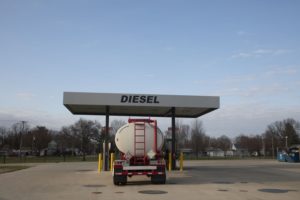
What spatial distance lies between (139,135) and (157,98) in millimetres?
6754

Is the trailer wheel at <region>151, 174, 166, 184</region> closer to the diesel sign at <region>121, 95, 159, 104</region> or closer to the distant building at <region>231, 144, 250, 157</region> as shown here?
the diesel sign at <region>121, 95, 159, 104</region>

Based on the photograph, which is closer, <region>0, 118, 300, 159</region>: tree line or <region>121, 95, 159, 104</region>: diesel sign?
<region>121, 95, 159, 104</region>: diesel sign

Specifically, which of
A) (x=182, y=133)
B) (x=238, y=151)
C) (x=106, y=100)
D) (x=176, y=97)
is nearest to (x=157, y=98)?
(x=176, y=97)

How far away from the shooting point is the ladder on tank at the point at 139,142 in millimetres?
17906

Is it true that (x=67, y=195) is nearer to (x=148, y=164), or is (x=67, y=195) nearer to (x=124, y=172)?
(x=124, y=172)

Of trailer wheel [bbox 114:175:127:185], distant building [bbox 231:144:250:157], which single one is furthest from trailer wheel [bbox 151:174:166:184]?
distant building [bbox 231:144:250:157]

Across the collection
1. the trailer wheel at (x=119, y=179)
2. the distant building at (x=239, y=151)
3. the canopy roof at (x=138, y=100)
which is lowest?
the trailer wheel at (x=119, y=179)

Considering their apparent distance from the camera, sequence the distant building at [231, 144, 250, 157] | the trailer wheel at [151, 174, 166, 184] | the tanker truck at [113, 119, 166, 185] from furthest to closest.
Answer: the distant building at [231, 144, 250, 157]
the tanker truck at [113, 119, 166, 185]
the trailer wheel at [151, 174, 166, 184]

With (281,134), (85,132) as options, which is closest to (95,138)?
(85,132)

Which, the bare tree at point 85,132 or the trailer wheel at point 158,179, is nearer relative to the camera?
→ the trailer wheel at point 158,179

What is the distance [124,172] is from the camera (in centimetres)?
1691

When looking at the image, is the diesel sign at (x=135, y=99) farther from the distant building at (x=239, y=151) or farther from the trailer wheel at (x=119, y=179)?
the distant building at (x=239, y=151)

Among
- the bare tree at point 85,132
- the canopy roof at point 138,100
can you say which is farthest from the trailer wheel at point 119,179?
the bare tree at point 85,132

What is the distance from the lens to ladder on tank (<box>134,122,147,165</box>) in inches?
705
